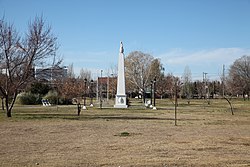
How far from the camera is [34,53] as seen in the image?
24.8m

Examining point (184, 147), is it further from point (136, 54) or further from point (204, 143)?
point (136, 54)

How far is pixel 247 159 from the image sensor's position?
29.0ft

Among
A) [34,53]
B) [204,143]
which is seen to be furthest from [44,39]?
[204,143]

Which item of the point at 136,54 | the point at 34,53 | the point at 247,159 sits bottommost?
the point at 247,159

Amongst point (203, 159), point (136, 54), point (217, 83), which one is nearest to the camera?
point (203, 159)

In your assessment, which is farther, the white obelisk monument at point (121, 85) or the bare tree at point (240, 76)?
the bare tree at point (240, 76)

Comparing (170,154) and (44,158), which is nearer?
(44,158)

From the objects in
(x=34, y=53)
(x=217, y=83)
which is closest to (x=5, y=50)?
(x=34, y=53)

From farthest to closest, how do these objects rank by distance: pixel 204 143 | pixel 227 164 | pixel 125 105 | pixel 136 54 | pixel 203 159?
pixel 136 54 < pixel 125 105 < pixel 204 143 < pixel 203 159 < pixel 227 164

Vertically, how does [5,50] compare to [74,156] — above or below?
above

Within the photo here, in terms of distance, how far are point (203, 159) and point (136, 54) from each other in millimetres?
64585

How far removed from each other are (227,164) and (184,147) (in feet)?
9.09

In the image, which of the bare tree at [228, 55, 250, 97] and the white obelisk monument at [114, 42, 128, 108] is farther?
the bare tree at [228, 55, 250, 97]

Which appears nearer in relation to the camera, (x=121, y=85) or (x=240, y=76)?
(x=121, y=85)
